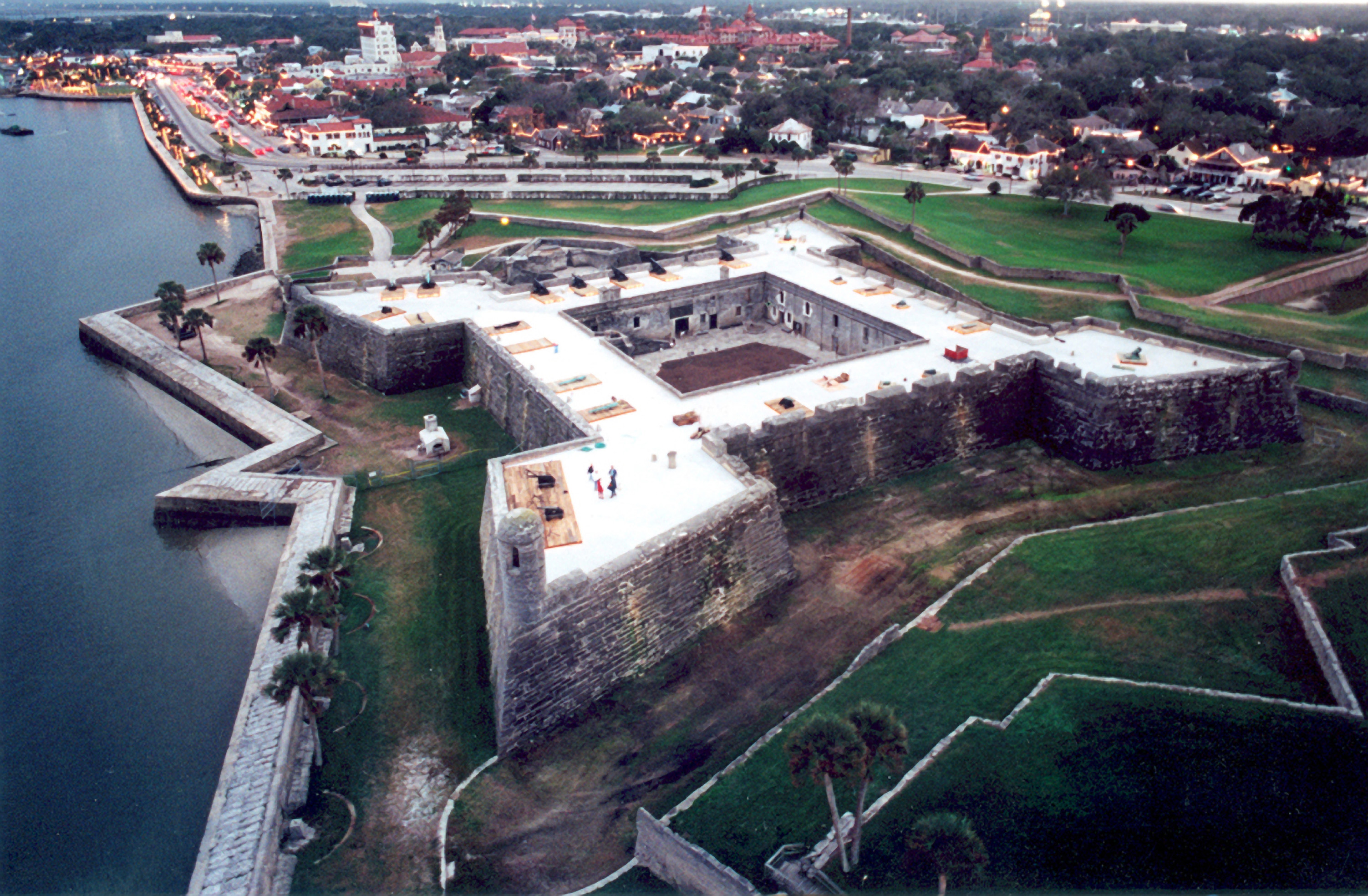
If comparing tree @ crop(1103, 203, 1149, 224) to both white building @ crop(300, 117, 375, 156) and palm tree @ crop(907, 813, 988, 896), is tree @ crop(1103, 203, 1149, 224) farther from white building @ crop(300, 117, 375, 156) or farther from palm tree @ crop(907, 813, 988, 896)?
white building @ crop(300, 117, 375, 156)

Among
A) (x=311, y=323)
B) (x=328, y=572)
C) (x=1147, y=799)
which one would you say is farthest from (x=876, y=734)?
(x=311, y=323)

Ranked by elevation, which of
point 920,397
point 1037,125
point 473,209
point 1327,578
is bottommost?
point 1327,578

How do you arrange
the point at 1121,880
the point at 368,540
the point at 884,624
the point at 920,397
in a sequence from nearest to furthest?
1. the point at 1121,880
2. the point at 884,624
3. the point at 368,540
4. the point at 920,397

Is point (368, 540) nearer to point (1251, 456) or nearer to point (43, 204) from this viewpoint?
point (1251, 456)

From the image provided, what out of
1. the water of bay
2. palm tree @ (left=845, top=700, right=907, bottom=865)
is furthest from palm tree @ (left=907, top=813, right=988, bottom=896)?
the water of bay

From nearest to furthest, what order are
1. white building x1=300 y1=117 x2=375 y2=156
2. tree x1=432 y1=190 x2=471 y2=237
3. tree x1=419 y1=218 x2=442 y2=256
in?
tree x1=419 y1=218 x2=442 y2=256
tree x1=432 y1=190 x2=471 y2=237
white building x1=300 y1=117 x2=375 y2=156

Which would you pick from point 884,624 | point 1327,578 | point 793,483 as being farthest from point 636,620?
point 1327,578

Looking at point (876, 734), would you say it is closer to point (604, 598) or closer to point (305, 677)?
point (604, 598)
